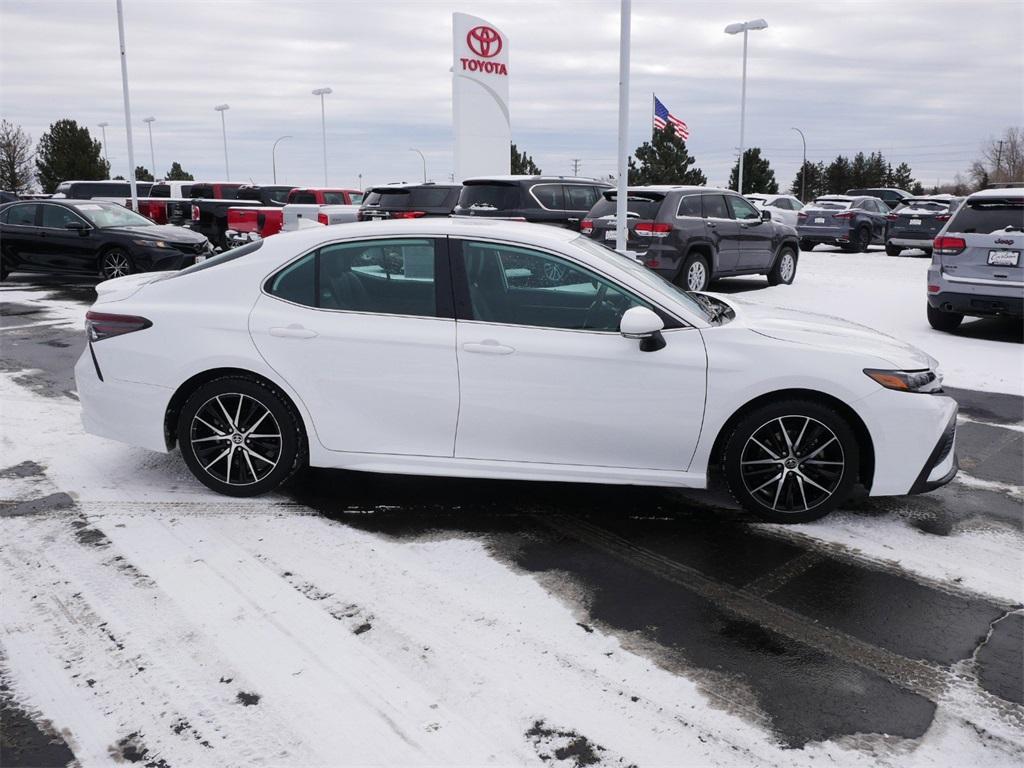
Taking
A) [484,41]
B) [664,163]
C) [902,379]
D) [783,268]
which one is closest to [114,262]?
[783,268]

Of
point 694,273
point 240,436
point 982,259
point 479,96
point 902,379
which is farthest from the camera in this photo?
point 479,96

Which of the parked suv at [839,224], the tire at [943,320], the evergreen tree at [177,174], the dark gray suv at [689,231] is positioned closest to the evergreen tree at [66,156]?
the evergreen tree at [177,174]

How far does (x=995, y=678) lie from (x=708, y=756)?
1.29m

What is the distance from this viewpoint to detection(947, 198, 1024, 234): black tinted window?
396 inches

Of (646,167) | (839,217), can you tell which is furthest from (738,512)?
(646,167)

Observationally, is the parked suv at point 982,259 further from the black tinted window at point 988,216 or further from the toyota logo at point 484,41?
the toyota logo at point 484,41

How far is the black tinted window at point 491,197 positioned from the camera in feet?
47.2

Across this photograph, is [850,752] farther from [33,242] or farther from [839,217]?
[839,217]

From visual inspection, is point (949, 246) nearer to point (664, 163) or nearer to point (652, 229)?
point (652, 229)

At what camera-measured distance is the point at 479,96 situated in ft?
79.3

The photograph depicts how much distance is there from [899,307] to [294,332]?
36.9 ft

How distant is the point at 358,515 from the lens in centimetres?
479

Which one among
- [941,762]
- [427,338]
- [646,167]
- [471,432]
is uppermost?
[646,167]

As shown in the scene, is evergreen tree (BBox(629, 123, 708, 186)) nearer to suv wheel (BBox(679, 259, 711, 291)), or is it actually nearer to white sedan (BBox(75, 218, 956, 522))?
suv wheel (BBox(679, 259, 711, 291))
